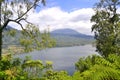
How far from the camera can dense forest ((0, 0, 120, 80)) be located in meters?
5.91

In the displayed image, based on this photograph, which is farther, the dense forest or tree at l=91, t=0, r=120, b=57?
tree at l=91, t=0, r=120, b=57

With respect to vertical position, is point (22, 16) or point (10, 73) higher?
point (22, 16)

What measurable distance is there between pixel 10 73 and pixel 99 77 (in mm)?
5047

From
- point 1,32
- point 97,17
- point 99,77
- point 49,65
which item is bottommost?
point 49,65

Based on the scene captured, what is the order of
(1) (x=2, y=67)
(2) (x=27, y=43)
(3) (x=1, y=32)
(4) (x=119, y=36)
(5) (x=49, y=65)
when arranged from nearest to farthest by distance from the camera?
1. (1) (x=2, y=67)
2. (3) (x=1, y=32)
3. (2) (x=27, y=43)
4. (5) (x=49, y=65)
5. (4) (x=119, y=36)

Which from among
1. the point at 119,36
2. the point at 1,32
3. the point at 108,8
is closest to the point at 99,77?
the point at 1,32

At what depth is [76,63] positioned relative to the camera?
2853cm

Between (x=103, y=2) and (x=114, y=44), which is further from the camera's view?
(x=103, y=2)

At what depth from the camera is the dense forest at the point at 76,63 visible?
19.4ft

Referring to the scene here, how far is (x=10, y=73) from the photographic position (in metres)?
9.72

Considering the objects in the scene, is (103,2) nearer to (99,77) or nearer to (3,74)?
(3,74)

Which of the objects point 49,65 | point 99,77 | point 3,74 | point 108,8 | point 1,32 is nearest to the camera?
point 99,77

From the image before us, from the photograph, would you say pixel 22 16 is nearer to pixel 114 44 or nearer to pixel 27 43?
pixel 27 43

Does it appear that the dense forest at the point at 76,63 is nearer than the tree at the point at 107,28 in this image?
Yes
